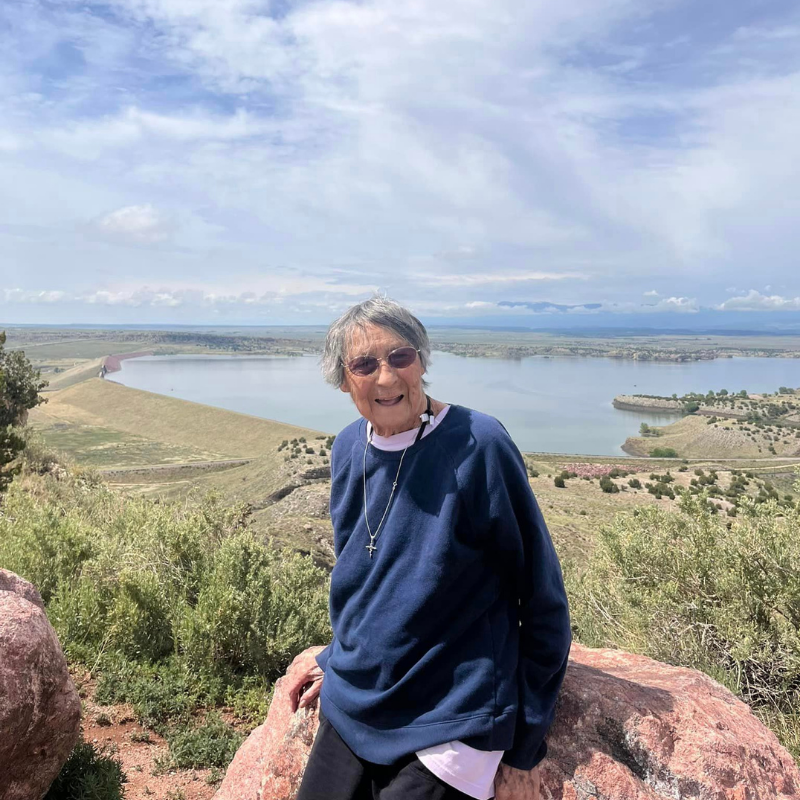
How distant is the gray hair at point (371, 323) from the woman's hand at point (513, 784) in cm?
112

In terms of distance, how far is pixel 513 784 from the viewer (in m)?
1.58

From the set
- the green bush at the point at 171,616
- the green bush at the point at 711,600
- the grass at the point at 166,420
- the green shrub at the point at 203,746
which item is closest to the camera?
the green shrub at the point at 203,746

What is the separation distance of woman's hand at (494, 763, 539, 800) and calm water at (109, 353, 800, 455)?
90.1ft

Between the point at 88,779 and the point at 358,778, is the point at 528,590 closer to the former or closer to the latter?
the point at 358,778

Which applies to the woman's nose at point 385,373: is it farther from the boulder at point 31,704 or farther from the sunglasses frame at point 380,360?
the boulder at point 31,704

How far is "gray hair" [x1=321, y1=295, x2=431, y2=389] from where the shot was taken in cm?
178

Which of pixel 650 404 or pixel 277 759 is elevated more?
pixel 277 759

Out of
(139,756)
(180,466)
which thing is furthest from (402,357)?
(180,466)

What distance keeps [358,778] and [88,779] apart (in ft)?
5.35

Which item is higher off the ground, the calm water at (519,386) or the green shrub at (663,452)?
the calm water at (519,386)

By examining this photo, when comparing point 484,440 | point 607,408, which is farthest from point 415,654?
point 607,408

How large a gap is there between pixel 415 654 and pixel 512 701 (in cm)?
28

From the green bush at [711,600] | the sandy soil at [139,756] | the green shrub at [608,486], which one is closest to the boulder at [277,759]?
the sandy soil at [139,756]

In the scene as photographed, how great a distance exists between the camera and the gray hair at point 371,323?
1.78 m
